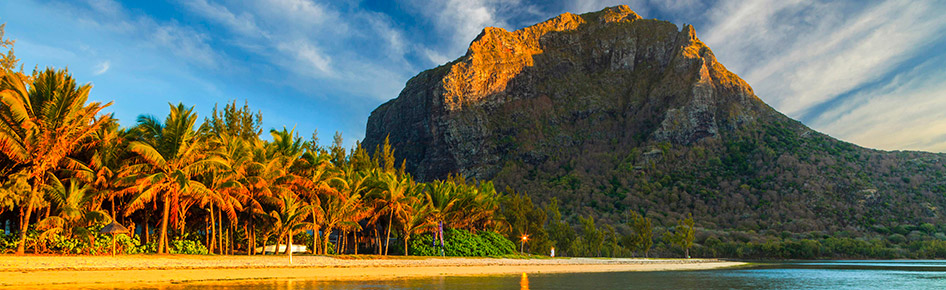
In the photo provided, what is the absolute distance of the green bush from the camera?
4513 cm

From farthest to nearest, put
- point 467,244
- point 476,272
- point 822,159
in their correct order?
point 822,159, point 467,244, point 476,272

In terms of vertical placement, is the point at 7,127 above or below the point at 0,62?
below

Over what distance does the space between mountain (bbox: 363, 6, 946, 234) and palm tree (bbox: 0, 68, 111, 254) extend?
9090cm

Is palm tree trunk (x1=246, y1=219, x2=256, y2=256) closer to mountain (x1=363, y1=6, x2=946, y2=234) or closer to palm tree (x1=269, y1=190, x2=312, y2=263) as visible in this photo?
palm tree (x1=269, y1=190, x2=312, y2=263)

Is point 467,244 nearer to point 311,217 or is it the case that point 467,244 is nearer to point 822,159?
point 311,217

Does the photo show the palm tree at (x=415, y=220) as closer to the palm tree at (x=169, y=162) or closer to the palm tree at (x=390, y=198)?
the palm tree at (x=390, y=198)

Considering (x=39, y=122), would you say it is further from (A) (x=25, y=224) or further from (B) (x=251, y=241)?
(B) (x=251, y=241)

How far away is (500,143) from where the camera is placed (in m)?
152

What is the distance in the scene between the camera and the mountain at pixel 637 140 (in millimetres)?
100562

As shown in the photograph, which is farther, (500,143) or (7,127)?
(500,143)

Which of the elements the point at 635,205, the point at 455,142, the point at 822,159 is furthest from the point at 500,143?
the point at 822,159

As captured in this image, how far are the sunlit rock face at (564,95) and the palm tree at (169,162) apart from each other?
115 meters

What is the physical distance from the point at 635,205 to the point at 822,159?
127ft

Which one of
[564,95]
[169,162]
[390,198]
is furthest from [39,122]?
[564,95]
